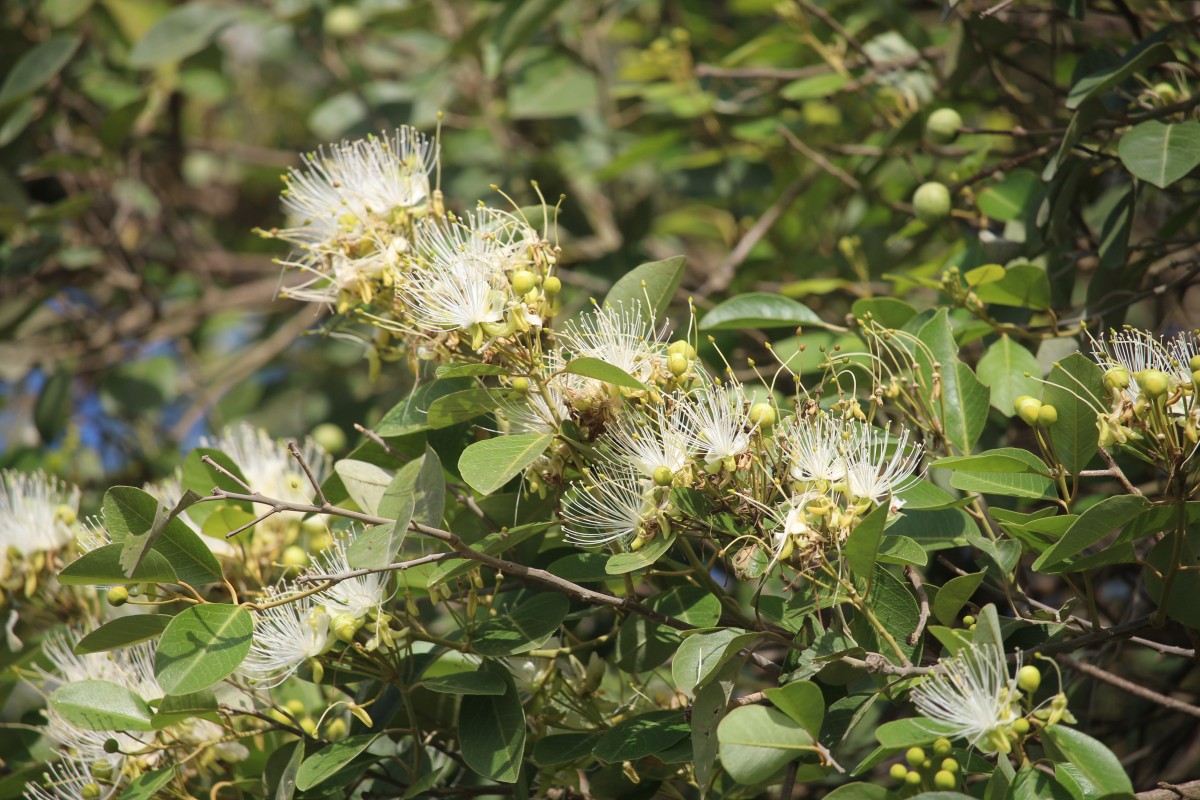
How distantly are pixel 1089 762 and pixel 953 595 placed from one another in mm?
242

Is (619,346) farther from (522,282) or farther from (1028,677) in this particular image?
(1028,677)

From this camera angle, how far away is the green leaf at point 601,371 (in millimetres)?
1327

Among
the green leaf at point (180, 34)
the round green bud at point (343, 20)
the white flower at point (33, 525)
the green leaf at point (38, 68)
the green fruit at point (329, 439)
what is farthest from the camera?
the round green bud at point (343, 20)

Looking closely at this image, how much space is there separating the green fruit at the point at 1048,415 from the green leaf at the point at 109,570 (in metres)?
1.15

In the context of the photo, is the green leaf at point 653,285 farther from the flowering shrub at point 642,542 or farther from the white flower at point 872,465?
the white flower at point 872,465

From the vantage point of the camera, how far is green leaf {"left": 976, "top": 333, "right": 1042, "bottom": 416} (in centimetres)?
166

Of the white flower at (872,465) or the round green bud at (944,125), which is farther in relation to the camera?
the round green bud at (944,125)

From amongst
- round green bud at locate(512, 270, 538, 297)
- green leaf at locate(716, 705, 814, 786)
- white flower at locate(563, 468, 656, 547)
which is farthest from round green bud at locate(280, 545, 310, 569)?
green leaf at locate(716, 705, 814, 786)

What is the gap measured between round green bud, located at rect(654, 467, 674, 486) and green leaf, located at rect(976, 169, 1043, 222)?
1.02m

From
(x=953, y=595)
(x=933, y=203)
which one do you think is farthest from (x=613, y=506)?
(x=933, y=203)

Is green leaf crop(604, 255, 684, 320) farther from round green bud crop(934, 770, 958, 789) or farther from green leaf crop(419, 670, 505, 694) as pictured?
round green bud crop(934, 770, 958, 789)

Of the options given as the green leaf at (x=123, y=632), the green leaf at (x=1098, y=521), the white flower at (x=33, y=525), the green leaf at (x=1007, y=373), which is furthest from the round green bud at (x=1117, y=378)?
the white flower at (x=33, y=525)

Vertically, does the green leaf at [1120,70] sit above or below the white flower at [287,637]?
above

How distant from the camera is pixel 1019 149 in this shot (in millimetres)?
2357
